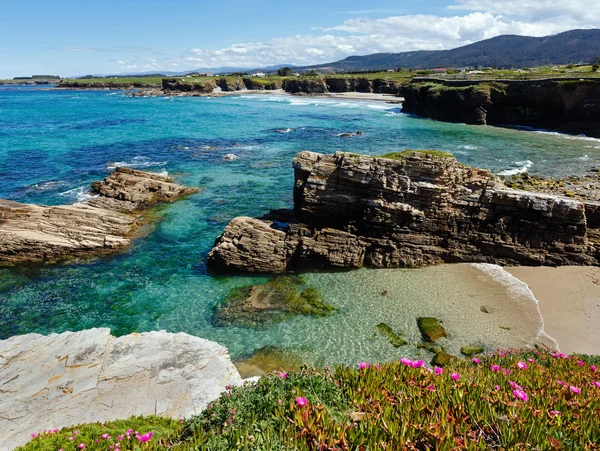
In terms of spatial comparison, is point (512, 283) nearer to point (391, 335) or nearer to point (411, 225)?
point (411, 225)

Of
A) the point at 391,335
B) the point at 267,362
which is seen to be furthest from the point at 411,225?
the point at 267,362

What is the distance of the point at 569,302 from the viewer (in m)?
20.3

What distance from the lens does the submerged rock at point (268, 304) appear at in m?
19.7

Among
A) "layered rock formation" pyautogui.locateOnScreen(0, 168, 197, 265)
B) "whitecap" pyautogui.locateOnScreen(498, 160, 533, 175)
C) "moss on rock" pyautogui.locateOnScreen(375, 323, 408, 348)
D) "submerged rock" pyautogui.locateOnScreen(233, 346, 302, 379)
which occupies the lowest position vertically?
"submerged rock" pyautogui.locateOnScreen(233, 346, 302, 379)

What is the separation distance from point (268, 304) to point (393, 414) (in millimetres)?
14664

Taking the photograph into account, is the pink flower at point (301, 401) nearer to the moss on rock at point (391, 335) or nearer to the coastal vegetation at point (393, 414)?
the coastal vegetation at point (393, 414)

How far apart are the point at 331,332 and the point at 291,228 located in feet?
29.6

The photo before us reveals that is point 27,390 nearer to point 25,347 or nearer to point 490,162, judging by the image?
point 25,347

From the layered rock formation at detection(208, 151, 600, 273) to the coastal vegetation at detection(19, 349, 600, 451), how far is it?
15140 millimetres

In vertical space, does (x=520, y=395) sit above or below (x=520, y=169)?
above

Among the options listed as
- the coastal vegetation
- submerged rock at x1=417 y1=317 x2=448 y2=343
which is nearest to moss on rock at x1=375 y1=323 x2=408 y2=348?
submerged rock at x1=417 y1=317 x2=448 y2=343

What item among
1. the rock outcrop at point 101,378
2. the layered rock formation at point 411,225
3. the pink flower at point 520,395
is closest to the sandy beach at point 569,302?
the layered rock formation at point 411,225

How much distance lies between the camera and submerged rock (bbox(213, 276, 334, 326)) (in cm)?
1967

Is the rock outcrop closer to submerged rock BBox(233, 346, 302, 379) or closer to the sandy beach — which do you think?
submerged rock BBox(233, 346, 302, 379)
